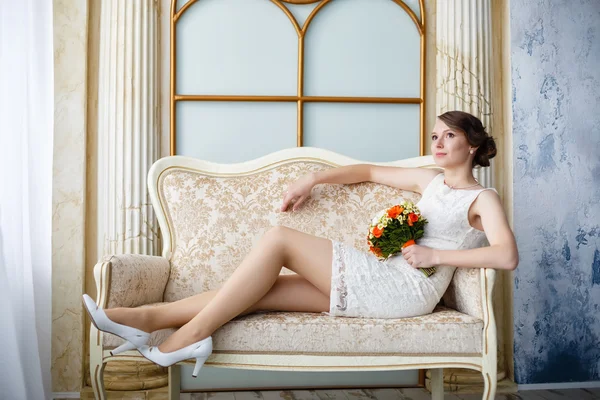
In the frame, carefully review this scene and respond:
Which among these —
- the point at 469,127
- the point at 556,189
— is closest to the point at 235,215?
the point at 469,127

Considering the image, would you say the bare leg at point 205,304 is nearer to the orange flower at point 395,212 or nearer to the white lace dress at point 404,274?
the white lace dress at point 404,274

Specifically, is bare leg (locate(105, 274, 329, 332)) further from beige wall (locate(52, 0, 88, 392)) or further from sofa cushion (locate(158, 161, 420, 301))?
beige wall (locate(52, 0, 88, 392))

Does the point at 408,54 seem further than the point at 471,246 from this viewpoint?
Yes

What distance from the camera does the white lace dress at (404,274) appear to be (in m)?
2.11

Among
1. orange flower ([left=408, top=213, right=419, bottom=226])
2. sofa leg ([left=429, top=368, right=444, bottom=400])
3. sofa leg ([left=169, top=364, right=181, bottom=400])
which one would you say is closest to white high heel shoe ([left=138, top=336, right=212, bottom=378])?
sofa leg ([left=169, top=364, right=181, bottom=400])

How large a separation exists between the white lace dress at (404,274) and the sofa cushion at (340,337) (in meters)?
0.07

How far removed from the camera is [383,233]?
7.41ft

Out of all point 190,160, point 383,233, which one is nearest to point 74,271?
point 190,160

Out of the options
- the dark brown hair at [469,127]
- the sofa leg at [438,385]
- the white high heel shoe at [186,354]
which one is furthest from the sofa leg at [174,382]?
the dark brown hair at [469,127]

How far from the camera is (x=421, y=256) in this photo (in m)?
2.18

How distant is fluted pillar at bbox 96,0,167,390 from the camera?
290 centimetres

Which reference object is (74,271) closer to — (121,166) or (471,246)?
(121,166)

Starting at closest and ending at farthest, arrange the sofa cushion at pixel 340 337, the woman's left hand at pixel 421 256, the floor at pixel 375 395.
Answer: the sofa cushion at pixel 340 337 < the woman's left hand at pixel 421 256 < the floor at pixel 375 395

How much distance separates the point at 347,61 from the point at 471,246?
4.24ft
